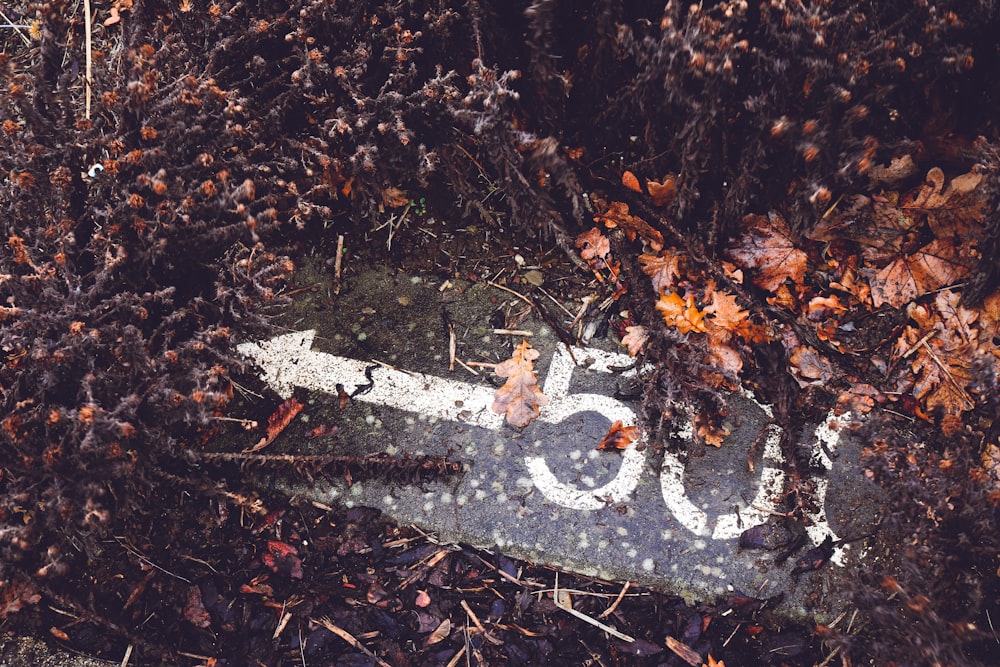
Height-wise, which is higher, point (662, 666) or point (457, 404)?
point (457, 404)

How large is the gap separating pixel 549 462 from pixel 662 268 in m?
0.88

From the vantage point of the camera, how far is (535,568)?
7.39 ft

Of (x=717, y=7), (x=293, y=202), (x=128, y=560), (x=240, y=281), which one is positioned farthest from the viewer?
(x=293, y=202)

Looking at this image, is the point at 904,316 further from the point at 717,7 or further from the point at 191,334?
Result: the point at 191,334

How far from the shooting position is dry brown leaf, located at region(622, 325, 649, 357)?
8.27 ft

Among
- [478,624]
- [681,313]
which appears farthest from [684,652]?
[681,313]

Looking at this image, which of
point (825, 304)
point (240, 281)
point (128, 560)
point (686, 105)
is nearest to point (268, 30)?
point (240, 281)

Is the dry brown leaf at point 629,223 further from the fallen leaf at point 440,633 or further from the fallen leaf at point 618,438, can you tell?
the fallen leaf at point 440,633

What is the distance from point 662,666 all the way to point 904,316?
156cm

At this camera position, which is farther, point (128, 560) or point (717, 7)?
point (128, 560)

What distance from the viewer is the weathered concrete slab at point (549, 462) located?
2.22m

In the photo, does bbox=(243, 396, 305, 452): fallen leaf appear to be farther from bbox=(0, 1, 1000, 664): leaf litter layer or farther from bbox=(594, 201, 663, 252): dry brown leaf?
bbox=(594, 201, 663, 252): dry brown leaf

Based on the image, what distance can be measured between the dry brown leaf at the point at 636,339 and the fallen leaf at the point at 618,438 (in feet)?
1.01

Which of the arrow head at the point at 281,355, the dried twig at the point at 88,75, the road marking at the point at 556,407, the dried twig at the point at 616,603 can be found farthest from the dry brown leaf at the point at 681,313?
the dried twig at the point at 88,75
